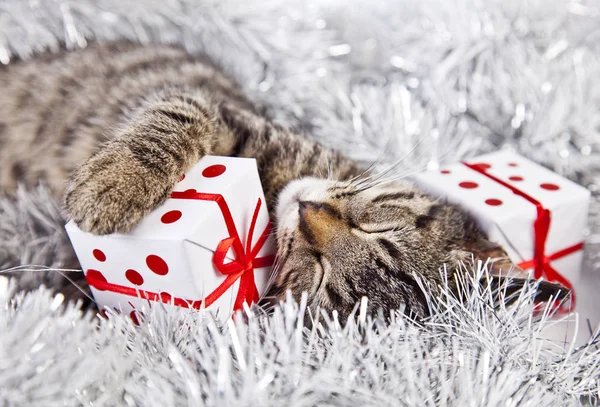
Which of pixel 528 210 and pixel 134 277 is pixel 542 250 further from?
pixel 134 277

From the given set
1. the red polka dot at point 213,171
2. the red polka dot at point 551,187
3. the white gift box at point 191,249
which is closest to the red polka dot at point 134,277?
the white gift box at point 191,249

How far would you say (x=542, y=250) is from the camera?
916 mm

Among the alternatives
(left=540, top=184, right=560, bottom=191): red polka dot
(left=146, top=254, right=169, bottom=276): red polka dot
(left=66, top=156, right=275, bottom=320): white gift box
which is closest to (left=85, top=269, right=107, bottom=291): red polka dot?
(left=66, top=156, right=275, bottom=320): white gift box

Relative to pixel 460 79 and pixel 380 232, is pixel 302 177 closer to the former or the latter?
pixel 380 232

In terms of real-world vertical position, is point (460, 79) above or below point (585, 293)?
above

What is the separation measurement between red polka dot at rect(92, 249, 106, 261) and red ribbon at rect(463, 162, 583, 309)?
71cm

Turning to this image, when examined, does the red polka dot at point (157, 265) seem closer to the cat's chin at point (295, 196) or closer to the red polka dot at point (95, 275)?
the red polka dot at point (95, 275)

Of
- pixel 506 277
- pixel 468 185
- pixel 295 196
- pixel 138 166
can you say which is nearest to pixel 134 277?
pixel 138 166

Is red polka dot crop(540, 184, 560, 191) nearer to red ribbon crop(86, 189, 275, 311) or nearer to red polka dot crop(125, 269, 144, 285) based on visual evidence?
red ribbon crop(86, 189, 275, 311)

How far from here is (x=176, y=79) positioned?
49.4 inches

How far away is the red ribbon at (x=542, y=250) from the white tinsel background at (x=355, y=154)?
3.1 inches

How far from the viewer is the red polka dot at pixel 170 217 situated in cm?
67

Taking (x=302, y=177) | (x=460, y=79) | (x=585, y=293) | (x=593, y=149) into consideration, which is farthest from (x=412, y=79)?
(x=585, y=293)

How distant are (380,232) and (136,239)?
0.40 meters
